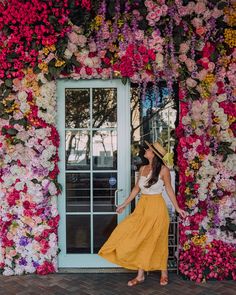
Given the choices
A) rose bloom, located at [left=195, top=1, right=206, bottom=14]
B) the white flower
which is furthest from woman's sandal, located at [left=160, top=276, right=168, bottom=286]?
rose bloom, located at [left=195, top=1, right=206, bottom=14]

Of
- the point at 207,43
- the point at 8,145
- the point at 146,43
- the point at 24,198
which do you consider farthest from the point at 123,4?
the point at 24,198

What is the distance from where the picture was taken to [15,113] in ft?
17.9

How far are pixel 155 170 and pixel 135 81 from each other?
3.88 ft

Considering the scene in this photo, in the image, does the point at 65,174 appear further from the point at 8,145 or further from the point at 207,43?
the point at 207,43

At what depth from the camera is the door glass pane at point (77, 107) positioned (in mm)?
5727

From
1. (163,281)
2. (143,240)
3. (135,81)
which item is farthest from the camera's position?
(135,81)

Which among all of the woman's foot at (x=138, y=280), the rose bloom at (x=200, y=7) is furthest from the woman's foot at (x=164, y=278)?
the rose bloom at (x=200, y=7)

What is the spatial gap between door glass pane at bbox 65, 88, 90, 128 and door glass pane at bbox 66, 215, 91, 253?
1250 mm

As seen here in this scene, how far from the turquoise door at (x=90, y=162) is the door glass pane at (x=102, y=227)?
13mm

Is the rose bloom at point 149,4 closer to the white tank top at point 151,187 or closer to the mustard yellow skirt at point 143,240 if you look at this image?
the white tank top at point 151,187

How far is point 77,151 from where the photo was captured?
5746 millimetres

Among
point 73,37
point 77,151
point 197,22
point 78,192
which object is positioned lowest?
point 78,192

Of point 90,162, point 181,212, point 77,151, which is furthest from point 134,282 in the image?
point 77,151

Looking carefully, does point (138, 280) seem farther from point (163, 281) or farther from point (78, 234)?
point (78, 234)
